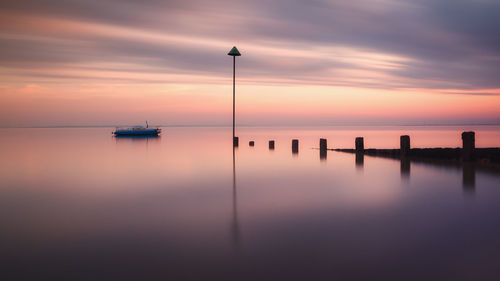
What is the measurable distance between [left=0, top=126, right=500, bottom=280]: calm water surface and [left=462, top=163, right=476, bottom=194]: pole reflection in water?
2.6 inches

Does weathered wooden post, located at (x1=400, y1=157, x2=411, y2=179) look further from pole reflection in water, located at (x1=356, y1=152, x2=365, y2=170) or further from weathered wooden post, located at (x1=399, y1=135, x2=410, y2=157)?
pole reflection in water, located at (x1=356, y1=152, x2=365, y2=170)

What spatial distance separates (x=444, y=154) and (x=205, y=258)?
59.0 feet

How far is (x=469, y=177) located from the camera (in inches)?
516

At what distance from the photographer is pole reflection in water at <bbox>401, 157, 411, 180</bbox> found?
46.7 feet

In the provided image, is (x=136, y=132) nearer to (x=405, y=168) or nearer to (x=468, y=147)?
(x=405, y=168)

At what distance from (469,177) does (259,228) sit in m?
9.81

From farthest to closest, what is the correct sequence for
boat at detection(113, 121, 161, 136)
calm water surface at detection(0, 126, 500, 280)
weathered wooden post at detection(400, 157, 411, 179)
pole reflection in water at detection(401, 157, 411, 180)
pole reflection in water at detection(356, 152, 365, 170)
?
boat at detection(113, 121, 161, 136), pole reflection in water at detection(356, 152, 365, 170), weathered wooden post at detection(400, 157, 411, 179), pole reflection in water at detection(401, 157, 411, 180), calm water surface at detection(0, 126, 500, 280)

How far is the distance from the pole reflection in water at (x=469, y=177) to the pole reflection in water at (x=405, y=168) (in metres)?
1.98

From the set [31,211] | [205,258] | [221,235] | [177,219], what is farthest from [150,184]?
[205,258]

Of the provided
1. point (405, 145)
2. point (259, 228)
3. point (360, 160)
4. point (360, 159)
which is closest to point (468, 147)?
point (405, 145)

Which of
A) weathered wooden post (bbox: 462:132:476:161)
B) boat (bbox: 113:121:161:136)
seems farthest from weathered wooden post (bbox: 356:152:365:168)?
boat (bbox: 113:121:161:136)

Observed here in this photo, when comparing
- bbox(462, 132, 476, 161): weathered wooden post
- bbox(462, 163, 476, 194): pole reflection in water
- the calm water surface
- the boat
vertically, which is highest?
the boat

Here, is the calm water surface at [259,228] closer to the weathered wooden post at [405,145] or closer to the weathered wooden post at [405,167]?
the weathered wooden post at [405,167]

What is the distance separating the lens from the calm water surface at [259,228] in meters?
5.09
